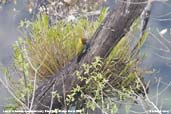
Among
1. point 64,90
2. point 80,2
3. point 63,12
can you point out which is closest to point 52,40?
point 64,90

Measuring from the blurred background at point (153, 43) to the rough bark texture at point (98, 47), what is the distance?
0.24 meters

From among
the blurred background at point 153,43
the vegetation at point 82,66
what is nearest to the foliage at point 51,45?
the vegetation at point 82,66

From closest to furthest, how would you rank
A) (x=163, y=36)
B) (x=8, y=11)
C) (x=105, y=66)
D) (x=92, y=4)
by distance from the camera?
(x=105, y=66) → (x=163, y=36) → (x=8, y=11) → (x=92, y=4)

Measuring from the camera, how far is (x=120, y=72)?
2008mm

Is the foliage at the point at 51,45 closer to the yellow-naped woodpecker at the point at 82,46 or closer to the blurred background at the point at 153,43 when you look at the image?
the yellow-naped woodpecker at the point at 82,46

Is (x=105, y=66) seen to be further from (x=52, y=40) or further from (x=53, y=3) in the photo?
(x=53, y=3)

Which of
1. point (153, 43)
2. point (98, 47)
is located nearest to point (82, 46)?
point (98, 47)

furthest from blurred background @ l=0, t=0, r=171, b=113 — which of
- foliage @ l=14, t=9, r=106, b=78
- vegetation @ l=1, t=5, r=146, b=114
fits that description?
foliage @ l=14, t=9, r=106, b=78

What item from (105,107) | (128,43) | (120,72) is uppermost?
(128,43)

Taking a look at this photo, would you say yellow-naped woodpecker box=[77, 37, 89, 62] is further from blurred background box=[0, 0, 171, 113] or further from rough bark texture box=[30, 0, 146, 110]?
blurred background box=[0, 0, 171, 113]

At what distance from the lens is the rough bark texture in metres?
1.84

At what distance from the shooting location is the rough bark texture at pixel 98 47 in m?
1.84

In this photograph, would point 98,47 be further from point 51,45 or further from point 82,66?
point 51,45

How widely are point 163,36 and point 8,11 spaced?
94 cm
